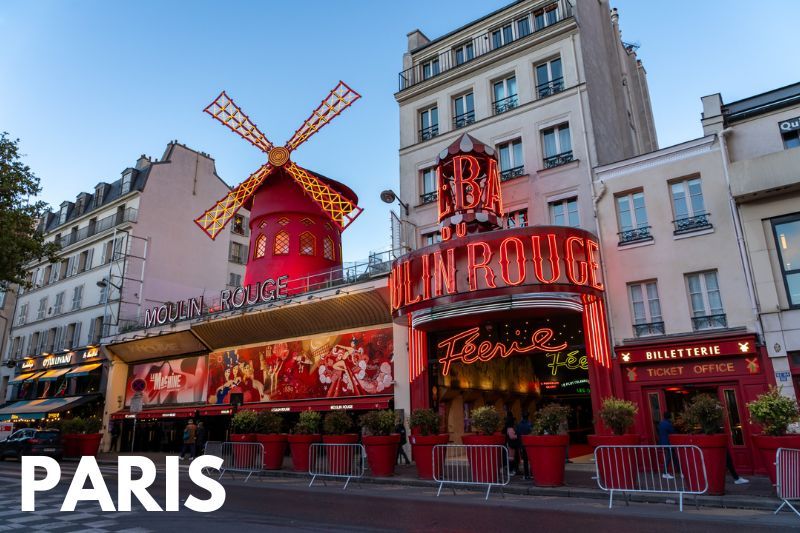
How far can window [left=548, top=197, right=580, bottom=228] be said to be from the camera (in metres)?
14.1

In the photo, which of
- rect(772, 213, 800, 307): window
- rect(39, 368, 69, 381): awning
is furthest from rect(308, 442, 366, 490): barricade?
rect(39, 368, 69, 381): awning

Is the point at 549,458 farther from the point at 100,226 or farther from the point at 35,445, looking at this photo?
the point at 100,226

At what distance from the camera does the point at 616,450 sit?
27.6 ft

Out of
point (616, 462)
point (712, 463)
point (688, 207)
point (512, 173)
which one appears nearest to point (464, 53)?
point (512, 173)

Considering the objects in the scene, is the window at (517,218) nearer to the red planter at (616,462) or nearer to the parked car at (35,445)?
the red planter at (616,462)

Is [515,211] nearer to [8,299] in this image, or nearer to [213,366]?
[213,366]

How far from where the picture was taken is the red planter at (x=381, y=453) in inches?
445

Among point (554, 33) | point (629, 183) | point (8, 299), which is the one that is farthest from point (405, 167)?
point (8, 299)

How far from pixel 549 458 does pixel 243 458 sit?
728 centimetres

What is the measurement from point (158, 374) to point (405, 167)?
46.6 feet

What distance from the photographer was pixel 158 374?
23.5 metres

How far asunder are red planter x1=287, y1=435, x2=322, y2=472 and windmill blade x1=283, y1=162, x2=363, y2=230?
1024cm

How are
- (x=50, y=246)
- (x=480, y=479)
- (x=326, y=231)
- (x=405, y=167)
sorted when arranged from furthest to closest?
1. (x=326, y=231)
2. (x=50, y=246)
3. (x=405, y=167)
4. (x=480, y=479)

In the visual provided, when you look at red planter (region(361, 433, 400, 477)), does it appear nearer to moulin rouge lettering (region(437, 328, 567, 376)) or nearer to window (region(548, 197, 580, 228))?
moulin rouge lettering (region(437, 328, 567, 376))
